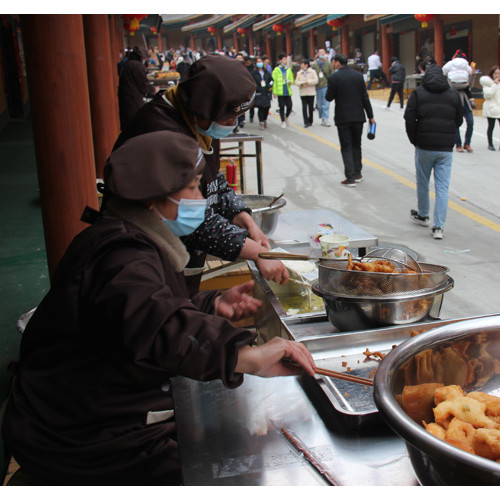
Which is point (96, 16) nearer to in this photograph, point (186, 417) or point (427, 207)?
point (427, 207)

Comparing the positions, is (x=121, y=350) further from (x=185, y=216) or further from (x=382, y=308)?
(x=382, y=308)

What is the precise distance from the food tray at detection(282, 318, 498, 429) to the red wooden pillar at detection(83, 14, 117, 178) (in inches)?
277

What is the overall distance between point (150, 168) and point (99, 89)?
7.80 metres

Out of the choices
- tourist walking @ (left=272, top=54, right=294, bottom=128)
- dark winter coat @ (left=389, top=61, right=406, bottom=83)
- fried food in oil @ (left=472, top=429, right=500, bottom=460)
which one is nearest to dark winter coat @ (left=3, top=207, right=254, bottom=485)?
fried food in oil @ (left=472, top=429, right=500, bottom=460)

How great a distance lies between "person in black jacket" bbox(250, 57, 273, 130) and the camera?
53.3 feet

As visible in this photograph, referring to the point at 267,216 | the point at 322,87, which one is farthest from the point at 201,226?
the point at 322,87

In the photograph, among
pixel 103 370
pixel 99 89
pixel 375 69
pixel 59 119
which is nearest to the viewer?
pixel 103 370

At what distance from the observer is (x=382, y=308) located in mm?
2287

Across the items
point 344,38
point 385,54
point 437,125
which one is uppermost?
point 344,38

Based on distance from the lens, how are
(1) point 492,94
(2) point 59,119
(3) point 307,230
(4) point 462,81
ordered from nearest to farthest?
(2) point 59,119 < (3) point 307,230 < (1) point 492,94 < (4) point 462,81

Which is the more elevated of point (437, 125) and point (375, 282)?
point (437, 125)

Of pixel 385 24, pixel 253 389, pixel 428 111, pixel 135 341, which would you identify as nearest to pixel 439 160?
pixel 428 111

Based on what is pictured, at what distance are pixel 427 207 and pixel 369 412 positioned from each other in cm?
671

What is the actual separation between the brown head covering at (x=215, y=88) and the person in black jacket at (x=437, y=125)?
16.3ft
